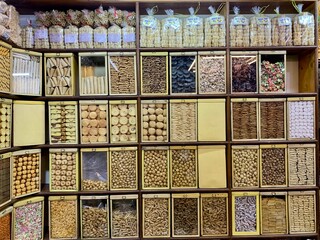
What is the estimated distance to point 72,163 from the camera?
2441 millimetres

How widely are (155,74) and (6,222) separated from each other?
1700mm

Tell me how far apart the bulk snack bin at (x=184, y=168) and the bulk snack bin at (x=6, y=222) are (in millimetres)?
1348

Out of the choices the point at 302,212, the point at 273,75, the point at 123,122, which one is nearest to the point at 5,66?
the point at 123,122

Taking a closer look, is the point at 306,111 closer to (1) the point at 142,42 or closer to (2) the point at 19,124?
(1) the point at 142,42

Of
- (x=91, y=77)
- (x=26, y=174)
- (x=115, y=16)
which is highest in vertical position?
(x=115, y=16)

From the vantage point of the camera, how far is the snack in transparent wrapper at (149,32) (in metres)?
2.43

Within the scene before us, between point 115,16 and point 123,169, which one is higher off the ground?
point 115,16

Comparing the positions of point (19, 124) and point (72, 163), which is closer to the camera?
point (19, 124)

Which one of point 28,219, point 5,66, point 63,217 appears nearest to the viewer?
point 5,66

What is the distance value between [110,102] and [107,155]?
1.55 feet

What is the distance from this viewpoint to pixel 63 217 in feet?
7.99

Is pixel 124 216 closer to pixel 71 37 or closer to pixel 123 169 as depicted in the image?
pixel 123 169

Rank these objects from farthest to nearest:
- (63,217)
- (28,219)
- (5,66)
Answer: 1. (63,217)
2. (28,219)
3. (5,66)

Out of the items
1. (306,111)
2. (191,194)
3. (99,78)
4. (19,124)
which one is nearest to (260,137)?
(306,111)
